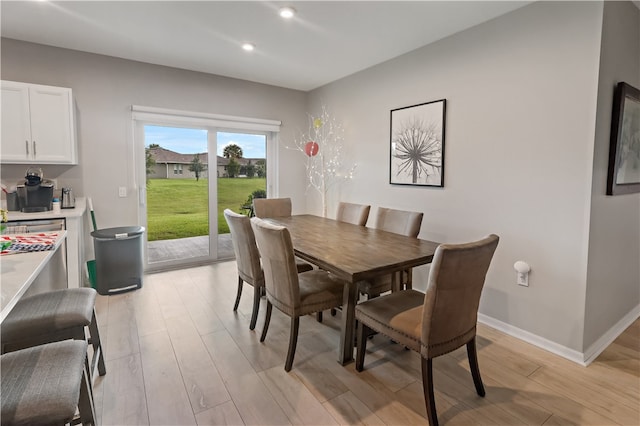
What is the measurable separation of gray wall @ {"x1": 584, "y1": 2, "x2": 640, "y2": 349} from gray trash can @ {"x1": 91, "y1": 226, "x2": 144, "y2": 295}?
4.03 meters

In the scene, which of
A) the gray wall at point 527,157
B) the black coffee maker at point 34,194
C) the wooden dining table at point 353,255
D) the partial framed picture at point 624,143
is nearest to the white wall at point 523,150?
the gray wall at point 527,157

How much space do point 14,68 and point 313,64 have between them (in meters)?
3.01

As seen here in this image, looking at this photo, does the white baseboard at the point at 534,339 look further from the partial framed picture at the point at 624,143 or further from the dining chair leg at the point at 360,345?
the dining chair leg at the point at 360,345

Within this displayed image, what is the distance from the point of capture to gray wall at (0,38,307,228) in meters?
3.34

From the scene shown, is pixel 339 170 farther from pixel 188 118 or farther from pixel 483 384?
pixel 483 384

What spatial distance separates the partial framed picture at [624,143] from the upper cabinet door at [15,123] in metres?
4.81

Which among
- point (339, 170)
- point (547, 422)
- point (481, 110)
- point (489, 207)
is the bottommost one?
point (547, 422)

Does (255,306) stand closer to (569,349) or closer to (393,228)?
(393,228)

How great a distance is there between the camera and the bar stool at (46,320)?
154cm

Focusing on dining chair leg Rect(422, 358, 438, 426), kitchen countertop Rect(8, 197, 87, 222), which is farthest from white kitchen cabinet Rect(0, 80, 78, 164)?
dining chair leg Rect(422, 358, 438, 426)

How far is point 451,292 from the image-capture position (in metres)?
1.64

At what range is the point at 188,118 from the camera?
4180mm

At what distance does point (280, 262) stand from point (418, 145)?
6.75ft

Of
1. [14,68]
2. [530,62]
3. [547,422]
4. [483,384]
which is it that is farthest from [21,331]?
[530,62]
